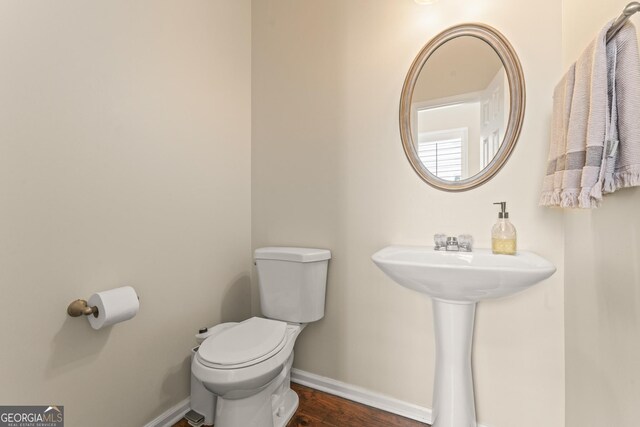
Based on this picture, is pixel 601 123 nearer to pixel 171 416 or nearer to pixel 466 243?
pixel 466 243

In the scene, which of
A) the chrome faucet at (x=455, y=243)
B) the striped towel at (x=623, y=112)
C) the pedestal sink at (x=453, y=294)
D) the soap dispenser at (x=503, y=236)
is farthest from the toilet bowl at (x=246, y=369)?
the striped towel at (x=623, y=112)

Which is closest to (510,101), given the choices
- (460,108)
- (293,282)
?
(460,108)

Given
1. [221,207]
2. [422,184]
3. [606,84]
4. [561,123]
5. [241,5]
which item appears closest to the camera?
[606,84]

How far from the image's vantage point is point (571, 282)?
1.09 meters

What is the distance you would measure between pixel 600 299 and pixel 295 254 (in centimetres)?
119

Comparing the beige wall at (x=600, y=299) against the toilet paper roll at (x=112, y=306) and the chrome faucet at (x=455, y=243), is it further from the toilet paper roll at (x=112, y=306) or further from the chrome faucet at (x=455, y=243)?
the toilet paper roll at (x=112, y=306)

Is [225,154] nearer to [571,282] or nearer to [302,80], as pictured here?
[302,80]

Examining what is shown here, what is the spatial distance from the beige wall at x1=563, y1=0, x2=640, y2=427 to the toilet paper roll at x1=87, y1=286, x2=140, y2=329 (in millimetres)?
1590

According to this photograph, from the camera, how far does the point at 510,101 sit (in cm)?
122

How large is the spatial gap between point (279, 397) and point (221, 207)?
1.08 m

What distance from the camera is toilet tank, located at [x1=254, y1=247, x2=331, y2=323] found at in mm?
1477

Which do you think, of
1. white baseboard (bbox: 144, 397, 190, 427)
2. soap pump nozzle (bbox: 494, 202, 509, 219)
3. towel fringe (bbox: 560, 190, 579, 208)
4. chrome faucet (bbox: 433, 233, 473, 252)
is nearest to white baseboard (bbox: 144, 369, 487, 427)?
white baseboard (bbox: 144, 397, 190, 427)

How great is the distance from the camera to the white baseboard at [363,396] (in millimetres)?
1368

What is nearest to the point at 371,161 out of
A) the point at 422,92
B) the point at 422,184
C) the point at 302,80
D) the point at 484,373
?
the point at 422,184
